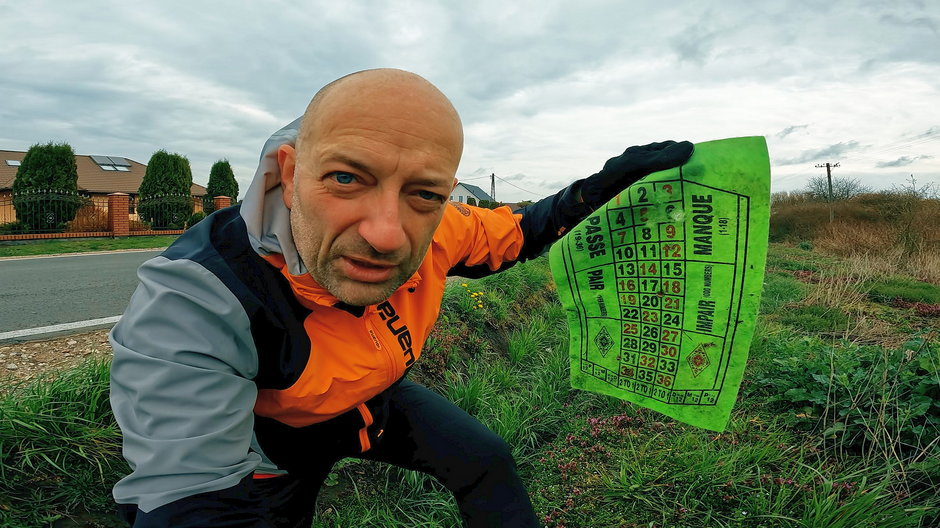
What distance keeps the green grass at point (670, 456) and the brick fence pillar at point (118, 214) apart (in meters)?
15.0

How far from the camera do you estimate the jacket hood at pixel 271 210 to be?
3.72 feet

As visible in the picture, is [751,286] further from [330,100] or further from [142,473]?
[142,473]

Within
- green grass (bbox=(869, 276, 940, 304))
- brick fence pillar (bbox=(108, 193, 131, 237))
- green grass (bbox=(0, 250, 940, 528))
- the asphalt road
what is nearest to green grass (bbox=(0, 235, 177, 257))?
brick fence pillar (bbox=(108, 193, 131, 237))

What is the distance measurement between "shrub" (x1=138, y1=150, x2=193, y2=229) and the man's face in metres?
18.4

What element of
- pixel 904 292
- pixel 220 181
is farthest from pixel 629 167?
pixel 220 181

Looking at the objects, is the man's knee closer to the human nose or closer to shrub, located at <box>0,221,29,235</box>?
the human nose

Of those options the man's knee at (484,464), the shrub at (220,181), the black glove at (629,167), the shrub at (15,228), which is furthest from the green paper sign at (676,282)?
the shrub at (220,181)

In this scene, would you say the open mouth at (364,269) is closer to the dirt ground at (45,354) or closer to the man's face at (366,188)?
the man's face at (366,188)

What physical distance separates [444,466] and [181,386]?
0.84m

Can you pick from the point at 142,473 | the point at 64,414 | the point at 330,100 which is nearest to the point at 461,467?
the point at 142,473

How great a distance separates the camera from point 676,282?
52.3 inches

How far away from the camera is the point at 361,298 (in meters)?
1.12

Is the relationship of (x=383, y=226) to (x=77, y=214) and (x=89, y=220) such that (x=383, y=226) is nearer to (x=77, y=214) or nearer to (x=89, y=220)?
(x=89, y=220)

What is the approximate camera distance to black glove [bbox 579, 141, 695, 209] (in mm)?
1294
